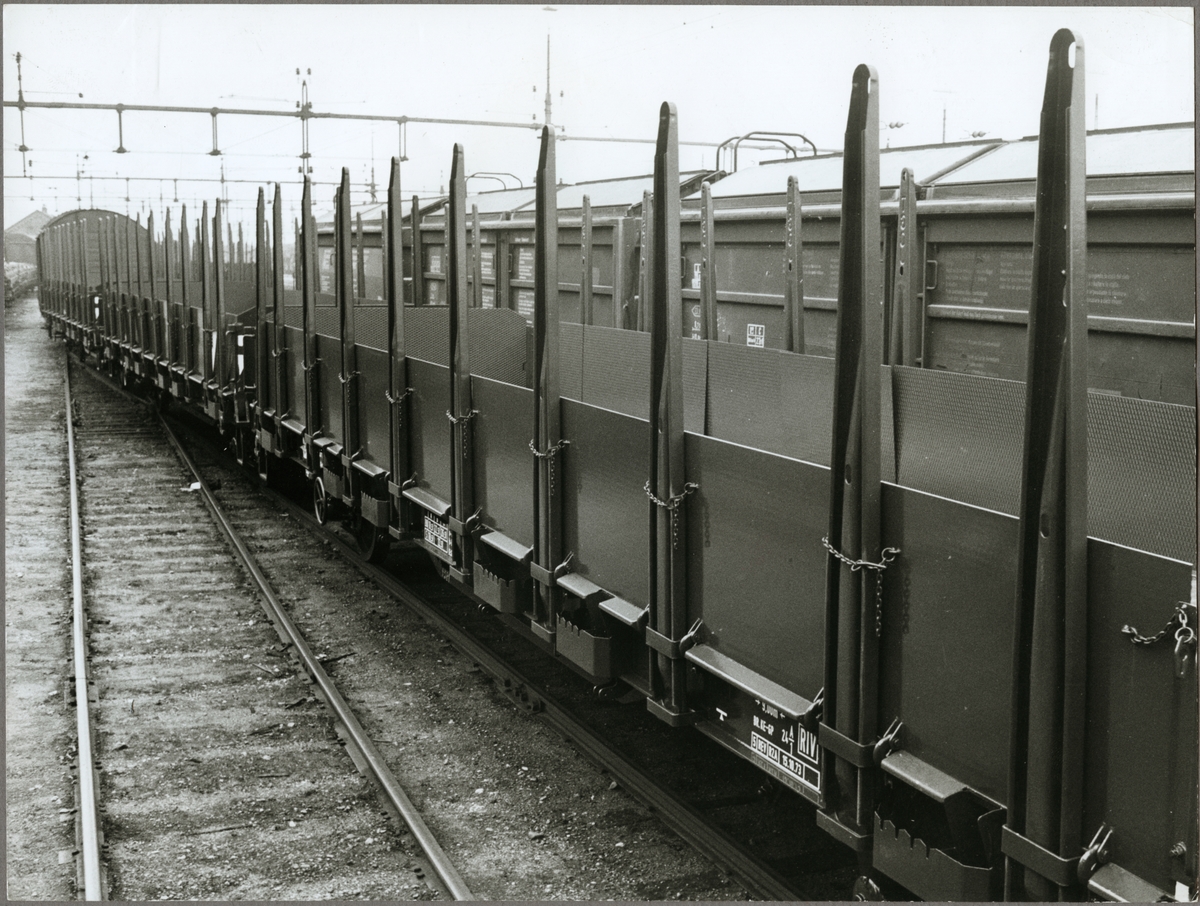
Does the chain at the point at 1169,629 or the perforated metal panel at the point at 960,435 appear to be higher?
the perforated metal panel at the point at 960,435

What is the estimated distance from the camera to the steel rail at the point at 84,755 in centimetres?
505

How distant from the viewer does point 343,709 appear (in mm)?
6914

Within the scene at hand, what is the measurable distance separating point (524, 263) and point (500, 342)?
522cm

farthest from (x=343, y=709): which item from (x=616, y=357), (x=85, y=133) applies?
(x=85, y=133)

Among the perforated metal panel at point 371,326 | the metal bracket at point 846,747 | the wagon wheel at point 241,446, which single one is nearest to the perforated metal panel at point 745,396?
the metal bracket at point 846,747

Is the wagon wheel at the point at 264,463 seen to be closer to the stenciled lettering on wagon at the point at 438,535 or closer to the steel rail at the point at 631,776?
the steel rail at the point at 631,776

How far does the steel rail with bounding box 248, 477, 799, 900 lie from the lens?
189 inches

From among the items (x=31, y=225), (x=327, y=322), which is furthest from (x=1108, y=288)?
(x=31, y=225)

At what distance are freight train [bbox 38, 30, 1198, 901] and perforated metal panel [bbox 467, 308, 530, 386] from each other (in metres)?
0.02

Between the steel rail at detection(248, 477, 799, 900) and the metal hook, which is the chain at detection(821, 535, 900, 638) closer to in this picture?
the metal hook

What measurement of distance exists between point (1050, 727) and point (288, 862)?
3.67m

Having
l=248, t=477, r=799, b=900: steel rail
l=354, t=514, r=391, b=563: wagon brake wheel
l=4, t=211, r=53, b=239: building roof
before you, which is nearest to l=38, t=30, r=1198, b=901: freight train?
l=248, t=477, r=799, b=900: steel rail

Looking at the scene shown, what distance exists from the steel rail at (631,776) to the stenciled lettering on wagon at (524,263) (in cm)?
443

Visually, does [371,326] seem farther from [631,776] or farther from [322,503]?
[631,776]
